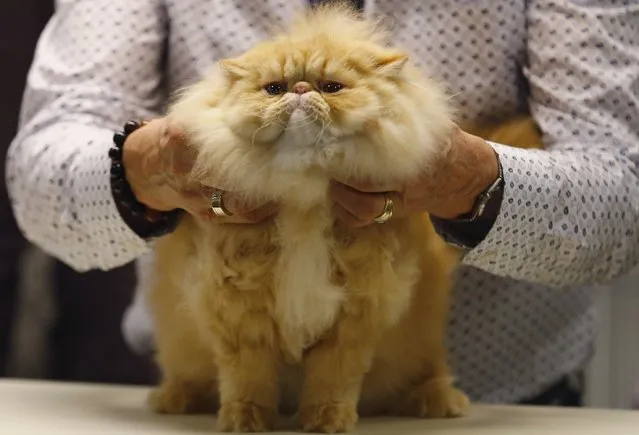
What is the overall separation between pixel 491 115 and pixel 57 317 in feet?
4.13

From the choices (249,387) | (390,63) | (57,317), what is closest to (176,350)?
(249,387)

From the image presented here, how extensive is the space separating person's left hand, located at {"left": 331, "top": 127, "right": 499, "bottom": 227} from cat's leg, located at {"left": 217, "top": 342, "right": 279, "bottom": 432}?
20cm

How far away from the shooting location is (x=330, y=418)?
3.41 ft

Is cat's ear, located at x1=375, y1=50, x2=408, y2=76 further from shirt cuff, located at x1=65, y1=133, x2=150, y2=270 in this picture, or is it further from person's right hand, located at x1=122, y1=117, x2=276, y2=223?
shirt cuff, located at x1=65, y1=133, x2=150, y2=270

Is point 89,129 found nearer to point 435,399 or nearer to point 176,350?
point 176,350

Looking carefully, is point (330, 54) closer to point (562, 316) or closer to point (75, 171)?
point (75, 171)

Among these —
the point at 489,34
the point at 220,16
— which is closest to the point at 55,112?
the point at 220,16

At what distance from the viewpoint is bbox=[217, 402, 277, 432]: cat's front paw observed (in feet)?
3.41

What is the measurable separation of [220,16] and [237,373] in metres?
0.57

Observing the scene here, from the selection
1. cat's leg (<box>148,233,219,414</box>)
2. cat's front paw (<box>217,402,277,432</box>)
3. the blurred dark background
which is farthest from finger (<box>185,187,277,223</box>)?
the blurred dark background

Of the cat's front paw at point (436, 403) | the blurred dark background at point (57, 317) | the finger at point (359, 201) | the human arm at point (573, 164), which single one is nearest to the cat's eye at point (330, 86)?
the finger at point (359, 201)

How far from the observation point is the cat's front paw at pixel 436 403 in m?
1.18

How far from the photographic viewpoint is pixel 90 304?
2.16 metres

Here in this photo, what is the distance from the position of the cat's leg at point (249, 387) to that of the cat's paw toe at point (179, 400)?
0.51 feet
